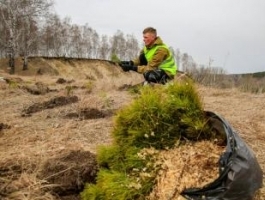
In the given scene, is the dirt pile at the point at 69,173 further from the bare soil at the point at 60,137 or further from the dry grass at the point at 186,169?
the dry grass at the point at 186,169

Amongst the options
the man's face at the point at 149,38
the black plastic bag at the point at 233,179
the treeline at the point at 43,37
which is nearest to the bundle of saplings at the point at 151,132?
the black plastic bag at the point at 233,179

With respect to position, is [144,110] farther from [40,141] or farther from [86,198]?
[40,141]

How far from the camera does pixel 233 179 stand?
2988 mm

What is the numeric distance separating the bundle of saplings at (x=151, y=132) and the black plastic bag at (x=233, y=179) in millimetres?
348

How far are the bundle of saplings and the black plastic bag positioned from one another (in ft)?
1.14

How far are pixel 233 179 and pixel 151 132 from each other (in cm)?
81

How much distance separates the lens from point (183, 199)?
314 cm

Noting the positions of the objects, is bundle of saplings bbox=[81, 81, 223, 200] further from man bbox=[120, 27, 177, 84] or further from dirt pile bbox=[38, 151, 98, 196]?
man bbox=[120, 27, 177, 84]

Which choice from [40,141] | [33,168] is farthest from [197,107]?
[40,141]

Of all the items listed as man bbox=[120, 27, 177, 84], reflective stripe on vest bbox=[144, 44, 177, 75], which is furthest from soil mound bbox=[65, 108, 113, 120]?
reflective stripe on vest bbox=[144, 44, 177, 75]

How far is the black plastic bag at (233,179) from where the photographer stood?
3.00 meters

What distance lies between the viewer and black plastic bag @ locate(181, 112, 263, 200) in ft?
9.84

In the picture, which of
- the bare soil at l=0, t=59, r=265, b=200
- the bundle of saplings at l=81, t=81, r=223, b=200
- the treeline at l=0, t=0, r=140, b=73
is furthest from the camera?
the treeline at l=0, t=0, r=140, b=73

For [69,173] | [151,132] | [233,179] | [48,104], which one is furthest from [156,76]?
[233,179]
